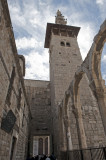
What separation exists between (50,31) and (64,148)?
1471 cm

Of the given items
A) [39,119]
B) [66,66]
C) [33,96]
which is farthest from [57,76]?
[39,119]

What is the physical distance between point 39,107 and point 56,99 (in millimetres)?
3705

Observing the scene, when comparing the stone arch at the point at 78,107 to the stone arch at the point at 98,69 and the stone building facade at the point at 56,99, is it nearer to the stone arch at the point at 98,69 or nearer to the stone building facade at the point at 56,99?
the stone building facade at the point at 56,99

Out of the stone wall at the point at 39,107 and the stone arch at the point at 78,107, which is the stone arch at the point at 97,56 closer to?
the stone arch at the point at 78,107

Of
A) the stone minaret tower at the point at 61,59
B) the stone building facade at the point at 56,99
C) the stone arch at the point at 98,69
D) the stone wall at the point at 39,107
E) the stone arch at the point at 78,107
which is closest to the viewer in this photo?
the stone arch at the point at 98,69

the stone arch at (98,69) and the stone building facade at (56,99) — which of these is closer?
the stone arch at (98,69)

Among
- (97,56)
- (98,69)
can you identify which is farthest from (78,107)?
(97,56)

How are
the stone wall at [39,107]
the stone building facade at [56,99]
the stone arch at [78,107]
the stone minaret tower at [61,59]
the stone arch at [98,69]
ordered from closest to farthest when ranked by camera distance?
the stone arch at [98,69]
the stone building facade at [56,99]
the stone arch at [78,107]
the stone minaret tower at [61,59]
the stone wall at [39,107]

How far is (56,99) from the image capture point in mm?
10391

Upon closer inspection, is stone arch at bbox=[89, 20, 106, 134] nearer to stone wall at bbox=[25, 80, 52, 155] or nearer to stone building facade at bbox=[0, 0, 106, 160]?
stone building facade at bbox=[0, 0, 106, 160]

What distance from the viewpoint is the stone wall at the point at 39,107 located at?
38.2 ft

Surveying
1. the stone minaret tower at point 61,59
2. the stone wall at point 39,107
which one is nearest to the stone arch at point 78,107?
the stone minaret tower at point 61,59

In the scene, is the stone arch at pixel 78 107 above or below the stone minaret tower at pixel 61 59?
below

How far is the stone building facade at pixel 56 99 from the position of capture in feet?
15.2
